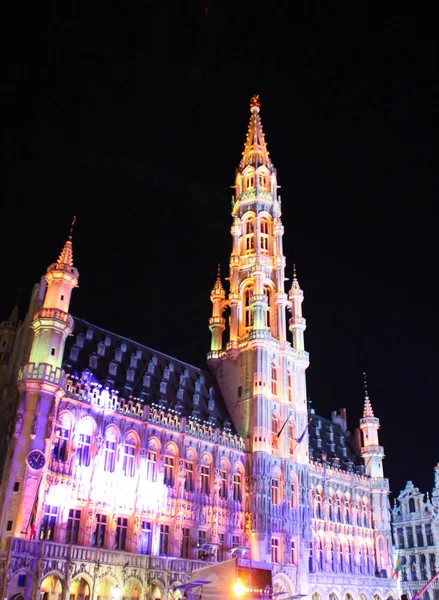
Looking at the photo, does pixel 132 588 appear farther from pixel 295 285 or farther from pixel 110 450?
pixel 295 285

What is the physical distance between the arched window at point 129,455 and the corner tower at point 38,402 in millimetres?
8245

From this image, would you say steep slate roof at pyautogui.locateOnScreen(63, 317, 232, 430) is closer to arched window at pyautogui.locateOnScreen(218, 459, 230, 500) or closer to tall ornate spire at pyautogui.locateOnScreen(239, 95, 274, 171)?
arched window at pyautogui.locateOnScreen(218, 459, 230, 500)

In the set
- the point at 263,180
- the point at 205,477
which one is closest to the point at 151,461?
the point at 205,477

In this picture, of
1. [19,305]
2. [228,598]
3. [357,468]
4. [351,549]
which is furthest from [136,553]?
[357,468]

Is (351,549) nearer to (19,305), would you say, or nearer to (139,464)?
(139,464)

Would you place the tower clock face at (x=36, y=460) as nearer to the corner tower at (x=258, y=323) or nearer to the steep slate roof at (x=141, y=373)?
the steep slate roof at (x=141, y=373)

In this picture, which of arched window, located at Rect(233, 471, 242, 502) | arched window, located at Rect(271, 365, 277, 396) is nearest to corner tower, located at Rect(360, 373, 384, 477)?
arched window, located at Rect(271, 365, 277, 396)

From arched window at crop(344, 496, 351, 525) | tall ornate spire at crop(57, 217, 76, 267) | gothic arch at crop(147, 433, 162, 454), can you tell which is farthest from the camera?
arched window at crop(344, 496, 351, 525)

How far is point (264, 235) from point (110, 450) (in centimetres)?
3696

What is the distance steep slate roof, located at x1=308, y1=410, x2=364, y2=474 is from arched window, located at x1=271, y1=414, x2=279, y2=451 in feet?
35.6

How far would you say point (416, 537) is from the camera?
8431 cm

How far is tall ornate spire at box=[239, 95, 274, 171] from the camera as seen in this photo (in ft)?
271

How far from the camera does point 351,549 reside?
71.9 m

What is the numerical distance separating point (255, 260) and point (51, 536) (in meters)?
40.2
